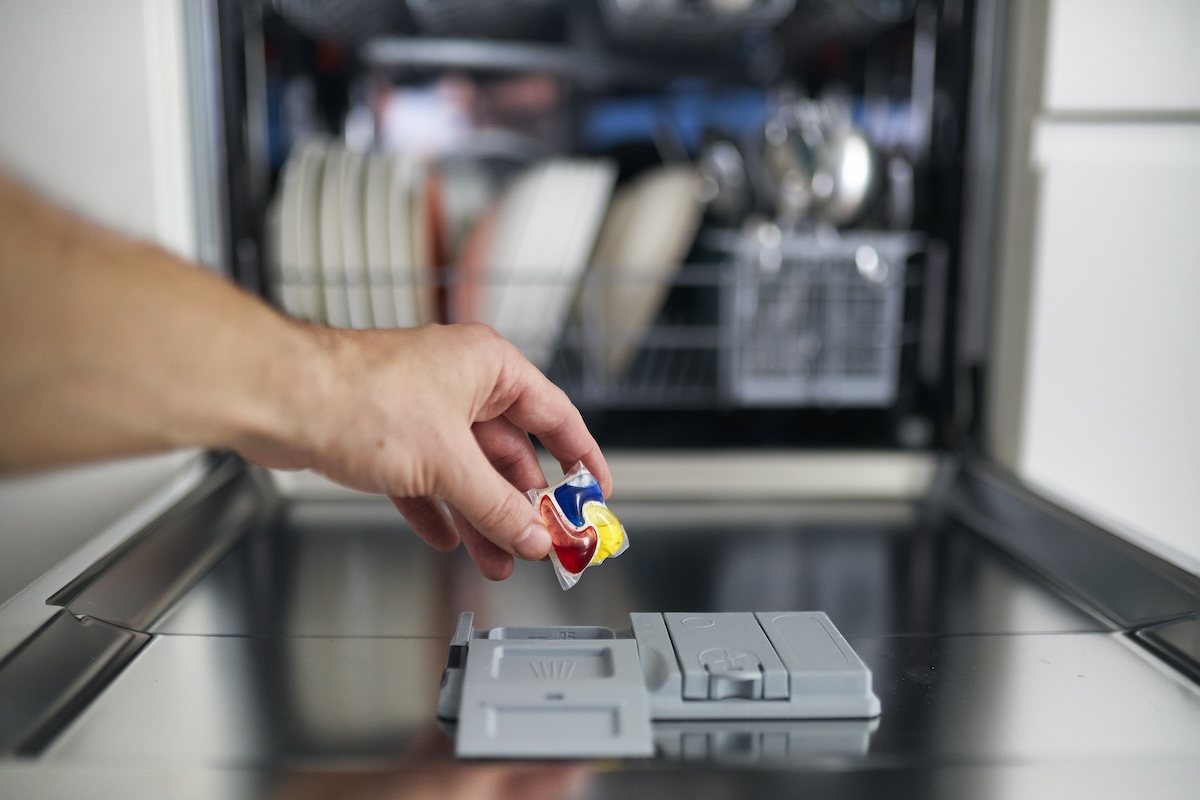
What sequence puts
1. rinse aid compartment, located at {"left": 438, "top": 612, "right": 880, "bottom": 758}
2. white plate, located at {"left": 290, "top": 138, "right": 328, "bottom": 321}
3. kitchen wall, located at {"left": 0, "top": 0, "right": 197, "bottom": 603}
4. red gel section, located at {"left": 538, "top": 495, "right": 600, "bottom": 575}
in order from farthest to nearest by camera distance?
white plate, located at {"left": 290, "top": 138, "right": 328, "bottom": 321} → kitchen wall, located at {"left": 0, "top": 0, "right": 197, "bottom": 603} → red gel section, located at {"left": 538, "top": 495, "right": 600, "bottom": 575} → rinse aid compartment, located at {"left": 438, "top": 612, "right": 880, "bottom": 758}

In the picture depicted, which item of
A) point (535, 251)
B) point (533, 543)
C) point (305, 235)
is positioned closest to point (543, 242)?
point (535, 251)

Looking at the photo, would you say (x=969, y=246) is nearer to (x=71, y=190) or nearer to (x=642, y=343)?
(x=642, y=343)

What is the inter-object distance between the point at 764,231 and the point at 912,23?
0.28m

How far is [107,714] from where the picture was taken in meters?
0.52

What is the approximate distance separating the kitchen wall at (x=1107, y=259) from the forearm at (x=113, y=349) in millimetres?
730

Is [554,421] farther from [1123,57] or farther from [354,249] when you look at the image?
[1123,57]

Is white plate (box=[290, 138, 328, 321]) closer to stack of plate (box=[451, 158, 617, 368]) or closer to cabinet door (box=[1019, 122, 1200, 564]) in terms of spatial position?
stack of plate (box=[451, 158, 617, 368])

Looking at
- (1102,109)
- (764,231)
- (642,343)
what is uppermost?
(1102,109)

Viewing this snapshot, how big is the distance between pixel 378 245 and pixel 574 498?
0.50 metres

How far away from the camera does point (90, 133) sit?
869 mm

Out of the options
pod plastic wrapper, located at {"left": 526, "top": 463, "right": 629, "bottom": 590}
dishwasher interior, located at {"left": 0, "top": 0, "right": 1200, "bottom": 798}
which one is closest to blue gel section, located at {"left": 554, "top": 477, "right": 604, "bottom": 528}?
pod plastic wrapper, located at {"left": 526, "top": 463, "right": 629, "bottom": 590}

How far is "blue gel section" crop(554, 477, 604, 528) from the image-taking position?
605mm

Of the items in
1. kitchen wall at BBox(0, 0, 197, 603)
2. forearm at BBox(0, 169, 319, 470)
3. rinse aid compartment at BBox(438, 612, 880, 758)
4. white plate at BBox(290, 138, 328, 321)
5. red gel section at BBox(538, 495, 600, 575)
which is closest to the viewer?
forearm at BBox(0, 169, 319, 470)

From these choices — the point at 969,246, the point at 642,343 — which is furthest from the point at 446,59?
the point at 969,246
